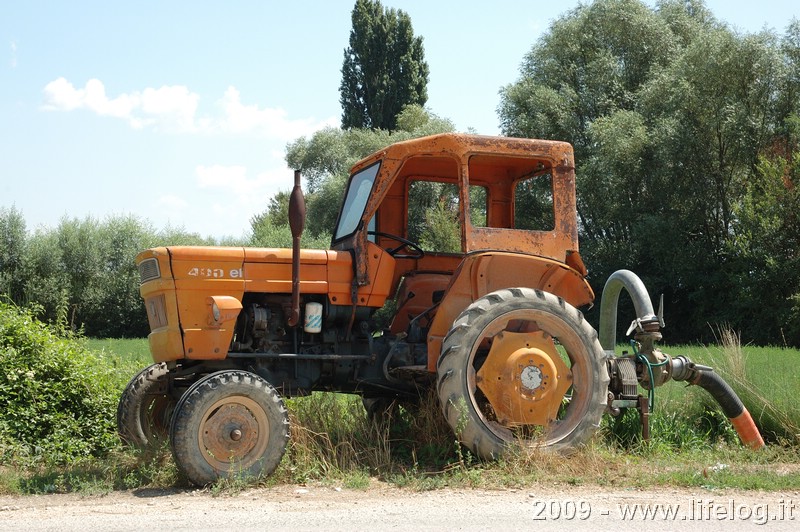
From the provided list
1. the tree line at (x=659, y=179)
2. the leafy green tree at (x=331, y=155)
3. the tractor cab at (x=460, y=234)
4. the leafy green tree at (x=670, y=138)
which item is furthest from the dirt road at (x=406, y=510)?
the leafy green tree at (x=331, y=155)

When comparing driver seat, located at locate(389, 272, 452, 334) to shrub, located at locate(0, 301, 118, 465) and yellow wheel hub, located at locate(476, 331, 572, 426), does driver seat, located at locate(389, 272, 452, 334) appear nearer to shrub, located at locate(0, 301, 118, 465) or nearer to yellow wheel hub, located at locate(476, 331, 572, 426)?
yellow wheel hub, located at locate(476, 331, 572, 426)

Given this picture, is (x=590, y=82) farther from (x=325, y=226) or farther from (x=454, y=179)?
(x=454, y=179)

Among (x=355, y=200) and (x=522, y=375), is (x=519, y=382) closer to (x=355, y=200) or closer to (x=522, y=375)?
(x=522, y=375)

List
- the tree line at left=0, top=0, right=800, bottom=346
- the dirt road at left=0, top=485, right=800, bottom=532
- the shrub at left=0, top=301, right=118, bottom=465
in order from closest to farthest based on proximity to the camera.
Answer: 1. the dirt road at left=0, top=485, right=800, bottom=532
2. the shrub at left=0, top=301, right=118, bottom=465
3. the tree line at left=0, top=0, right=800, bottom=346

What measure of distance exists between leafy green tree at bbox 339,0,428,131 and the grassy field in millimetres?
38756

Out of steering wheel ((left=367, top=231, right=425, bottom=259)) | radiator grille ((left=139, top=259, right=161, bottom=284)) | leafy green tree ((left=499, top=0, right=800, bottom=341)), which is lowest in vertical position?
radiator grille ((left=139, top=259, right=161, bottom=284))

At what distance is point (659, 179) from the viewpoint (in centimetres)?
2955

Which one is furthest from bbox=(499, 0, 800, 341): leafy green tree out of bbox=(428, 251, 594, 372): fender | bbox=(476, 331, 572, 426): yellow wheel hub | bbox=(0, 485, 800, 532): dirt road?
bbox=(0, 485, 800, 532): dirt road

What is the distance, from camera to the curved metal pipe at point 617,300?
7402mm

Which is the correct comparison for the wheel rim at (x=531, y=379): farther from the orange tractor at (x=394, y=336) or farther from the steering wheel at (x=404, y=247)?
the steering wheel at (x=404, y=247)

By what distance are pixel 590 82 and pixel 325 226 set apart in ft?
44.1

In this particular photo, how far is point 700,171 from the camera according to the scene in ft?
95.4

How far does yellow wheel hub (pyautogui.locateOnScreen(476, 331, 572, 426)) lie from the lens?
673 cm

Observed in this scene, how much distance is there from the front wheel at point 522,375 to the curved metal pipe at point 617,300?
2.55ft
